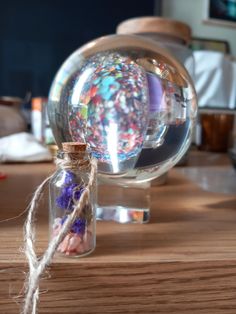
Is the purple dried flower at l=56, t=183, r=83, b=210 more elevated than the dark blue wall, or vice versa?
the dark blue wall

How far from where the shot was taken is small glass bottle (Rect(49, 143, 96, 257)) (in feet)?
0.73

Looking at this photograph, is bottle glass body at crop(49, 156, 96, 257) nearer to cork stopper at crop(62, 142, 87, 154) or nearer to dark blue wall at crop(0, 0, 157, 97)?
cork stopper at crop(62, 142, 87, 154)

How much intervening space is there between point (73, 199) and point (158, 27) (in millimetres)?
499

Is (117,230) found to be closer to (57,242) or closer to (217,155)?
(57,242)

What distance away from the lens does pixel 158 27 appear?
0.63 meters

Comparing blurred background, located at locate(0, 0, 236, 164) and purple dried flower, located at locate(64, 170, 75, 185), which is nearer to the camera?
purple dried flower, located at locate(64, 170, 75, 185)

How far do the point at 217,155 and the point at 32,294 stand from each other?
70cm

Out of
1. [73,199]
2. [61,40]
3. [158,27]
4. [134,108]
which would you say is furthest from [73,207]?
[61,40]

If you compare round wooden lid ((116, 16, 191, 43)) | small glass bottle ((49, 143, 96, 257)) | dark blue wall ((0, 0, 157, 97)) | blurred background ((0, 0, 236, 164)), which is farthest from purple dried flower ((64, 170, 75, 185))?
dark blue wall ((0, 0, 157, 97))

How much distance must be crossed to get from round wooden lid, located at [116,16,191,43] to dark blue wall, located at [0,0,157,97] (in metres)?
0.71

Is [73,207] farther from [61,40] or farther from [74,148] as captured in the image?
[61,40]

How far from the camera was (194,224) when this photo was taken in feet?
0.98

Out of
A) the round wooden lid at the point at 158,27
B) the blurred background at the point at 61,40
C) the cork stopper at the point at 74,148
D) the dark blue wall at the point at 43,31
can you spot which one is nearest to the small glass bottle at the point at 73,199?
the cork stopper at the point at 74,148

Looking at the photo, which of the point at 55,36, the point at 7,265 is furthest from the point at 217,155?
the point at 55,36
